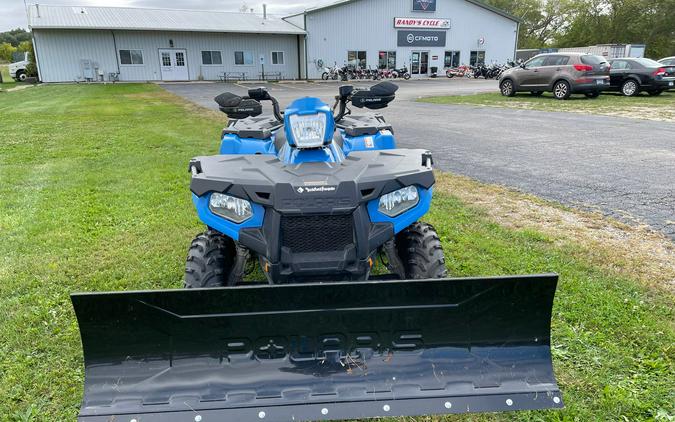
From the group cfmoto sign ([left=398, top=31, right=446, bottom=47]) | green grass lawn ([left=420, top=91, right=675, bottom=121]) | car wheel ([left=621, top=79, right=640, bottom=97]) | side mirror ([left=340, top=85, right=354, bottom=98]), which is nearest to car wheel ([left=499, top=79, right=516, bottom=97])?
green grass lawn ([left=420, top=91, right=675, bottom=121])

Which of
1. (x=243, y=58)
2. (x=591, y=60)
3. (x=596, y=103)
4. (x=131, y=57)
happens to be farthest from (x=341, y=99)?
(x=243, y=58)

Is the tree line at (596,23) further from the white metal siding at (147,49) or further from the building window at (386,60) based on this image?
the white metal siding at (147,49)

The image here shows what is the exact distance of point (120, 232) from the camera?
471 cm

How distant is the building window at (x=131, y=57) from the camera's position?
33.0 metres

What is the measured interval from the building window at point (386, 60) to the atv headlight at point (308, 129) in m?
37.3

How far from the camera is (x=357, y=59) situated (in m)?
37.6

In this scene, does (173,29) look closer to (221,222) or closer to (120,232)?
(120,232)

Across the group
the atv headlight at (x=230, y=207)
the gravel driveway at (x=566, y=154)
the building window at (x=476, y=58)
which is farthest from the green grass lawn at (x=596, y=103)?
the building window at (x=476, y=58)

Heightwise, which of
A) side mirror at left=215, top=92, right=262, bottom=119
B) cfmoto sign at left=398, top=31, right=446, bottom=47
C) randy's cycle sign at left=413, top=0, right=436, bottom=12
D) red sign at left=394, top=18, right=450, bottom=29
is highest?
randy's cycle sign at left=413, top=0, right=436, bottom=12

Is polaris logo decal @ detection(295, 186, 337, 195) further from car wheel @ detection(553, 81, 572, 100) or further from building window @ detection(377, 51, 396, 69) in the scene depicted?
building window @ detection(377, 51, 396, 69)

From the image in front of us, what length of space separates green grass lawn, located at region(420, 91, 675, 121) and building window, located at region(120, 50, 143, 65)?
75.5 feet

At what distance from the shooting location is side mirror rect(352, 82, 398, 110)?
344 centimetres

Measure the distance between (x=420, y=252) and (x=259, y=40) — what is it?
36.3m

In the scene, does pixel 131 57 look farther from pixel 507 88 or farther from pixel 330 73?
pixel 507 88
